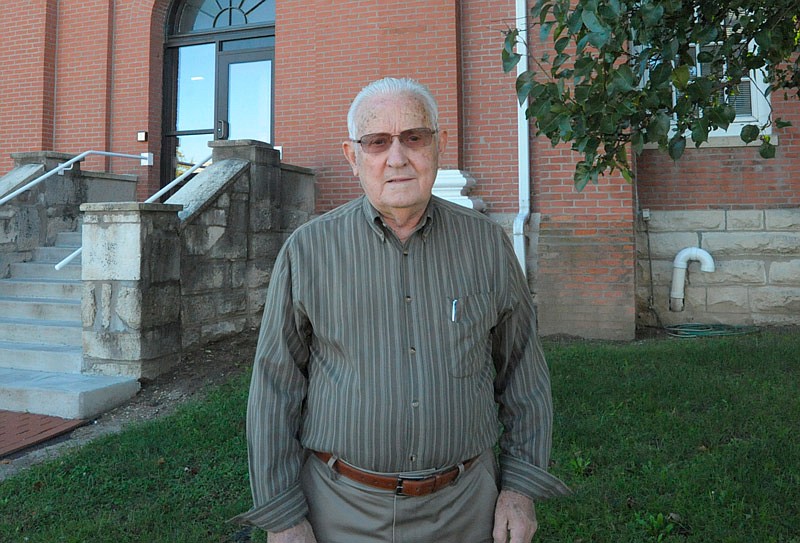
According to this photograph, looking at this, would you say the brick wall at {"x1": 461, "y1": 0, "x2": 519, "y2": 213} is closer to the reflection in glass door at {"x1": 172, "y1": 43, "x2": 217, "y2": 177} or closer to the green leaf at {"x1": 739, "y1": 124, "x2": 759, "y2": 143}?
the reflection in glass door at {"x1": 172, "y1": 43, "x2": 217, "y2": 177}

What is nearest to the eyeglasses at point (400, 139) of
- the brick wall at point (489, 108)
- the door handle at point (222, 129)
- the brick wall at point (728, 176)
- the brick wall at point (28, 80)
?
the brick wall at point (489, 108)

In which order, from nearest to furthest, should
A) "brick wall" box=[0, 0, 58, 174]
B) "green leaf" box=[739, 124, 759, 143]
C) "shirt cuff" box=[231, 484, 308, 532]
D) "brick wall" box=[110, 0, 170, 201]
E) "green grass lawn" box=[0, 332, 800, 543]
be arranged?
"shirt cuff" box=[231, 484, 308, 532]
"green leaf" box=[739, 124, 759, 143]
"green grass lawn" box=[0, 332, 800, 543]
"brick wall" box=[110, 0, 170, 201]
"brick wall" box=[0, 0, 58, 174]

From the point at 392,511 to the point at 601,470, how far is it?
8.02ft

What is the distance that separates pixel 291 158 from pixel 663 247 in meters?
4.96

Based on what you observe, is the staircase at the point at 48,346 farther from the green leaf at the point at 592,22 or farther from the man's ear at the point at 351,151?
the green leaf at the point at 592,22

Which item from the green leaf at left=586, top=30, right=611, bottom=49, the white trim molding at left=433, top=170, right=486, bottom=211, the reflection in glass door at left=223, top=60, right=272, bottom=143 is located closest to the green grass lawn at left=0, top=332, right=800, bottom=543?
the green leaf at left=586, top=30, right=611, bottom=49

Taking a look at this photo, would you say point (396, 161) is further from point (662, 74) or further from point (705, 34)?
point (705, 34)

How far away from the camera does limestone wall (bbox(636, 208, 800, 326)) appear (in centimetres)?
784

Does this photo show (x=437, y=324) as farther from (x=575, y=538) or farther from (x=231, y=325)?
(x=231, y=325)

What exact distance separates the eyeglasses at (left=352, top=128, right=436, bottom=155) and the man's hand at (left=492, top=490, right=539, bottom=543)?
3.49ft

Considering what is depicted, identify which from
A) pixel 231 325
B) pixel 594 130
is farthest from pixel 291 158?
pixel 594 130

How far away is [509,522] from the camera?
1.94 m

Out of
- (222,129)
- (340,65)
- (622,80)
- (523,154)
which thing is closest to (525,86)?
(622,80)

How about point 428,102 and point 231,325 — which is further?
point 231,325
